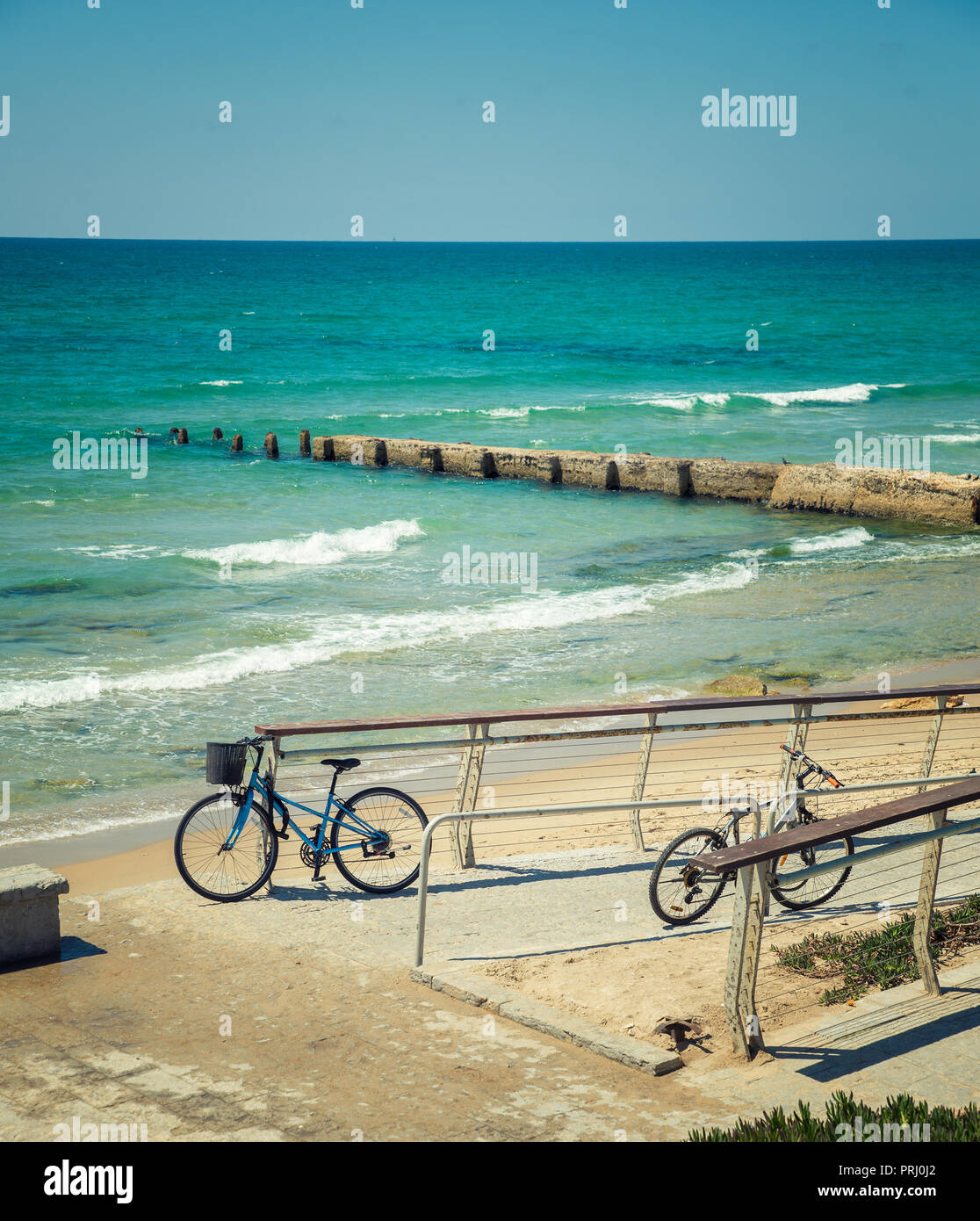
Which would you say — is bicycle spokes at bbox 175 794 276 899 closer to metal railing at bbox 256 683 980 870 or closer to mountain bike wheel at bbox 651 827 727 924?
metal railing at bbox 256 683 980 870

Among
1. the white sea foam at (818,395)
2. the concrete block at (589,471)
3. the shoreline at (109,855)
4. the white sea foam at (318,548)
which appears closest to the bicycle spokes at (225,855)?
the shoreline at (109,855)

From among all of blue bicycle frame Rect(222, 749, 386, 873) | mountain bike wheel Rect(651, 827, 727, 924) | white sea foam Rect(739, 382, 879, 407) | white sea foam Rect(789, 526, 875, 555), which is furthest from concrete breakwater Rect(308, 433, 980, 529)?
blue bicycle frame Rect(222, 749, 386, 873)

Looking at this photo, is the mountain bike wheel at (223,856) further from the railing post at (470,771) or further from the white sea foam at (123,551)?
the white sea foam at (123,551)

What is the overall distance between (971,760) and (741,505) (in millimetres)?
20308

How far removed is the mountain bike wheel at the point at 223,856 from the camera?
7934 millimetres

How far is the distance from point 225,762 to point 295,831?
0.99 metres

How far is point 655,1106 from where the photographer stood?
470cm

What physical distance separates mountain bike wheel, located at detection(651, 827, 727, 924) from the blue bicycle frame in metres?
2.09

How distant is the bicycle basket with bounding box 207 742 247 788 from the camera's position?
773cm

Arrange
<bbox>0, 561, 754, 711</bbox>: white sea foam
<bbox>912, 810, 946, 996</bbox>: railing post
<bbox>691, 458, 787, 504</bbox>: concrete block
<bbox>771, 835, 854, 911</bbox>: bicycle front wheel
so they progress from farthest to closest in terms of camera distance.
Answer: <bbox>691, 458, 787, 504</bbox>: concrete block < <bbox>0, 561, 754, 711</bbox>: white sea foam < <bbox>771, 835, 854, 911</bbox>: bicycle front wheel < <bbox>912, 810, 946, 996</bbox>: railing post

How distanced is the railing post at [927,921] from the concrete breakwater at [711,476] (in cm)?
2363

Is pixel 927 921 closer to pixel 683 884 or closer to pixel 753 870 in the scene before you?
pixel 753 870
